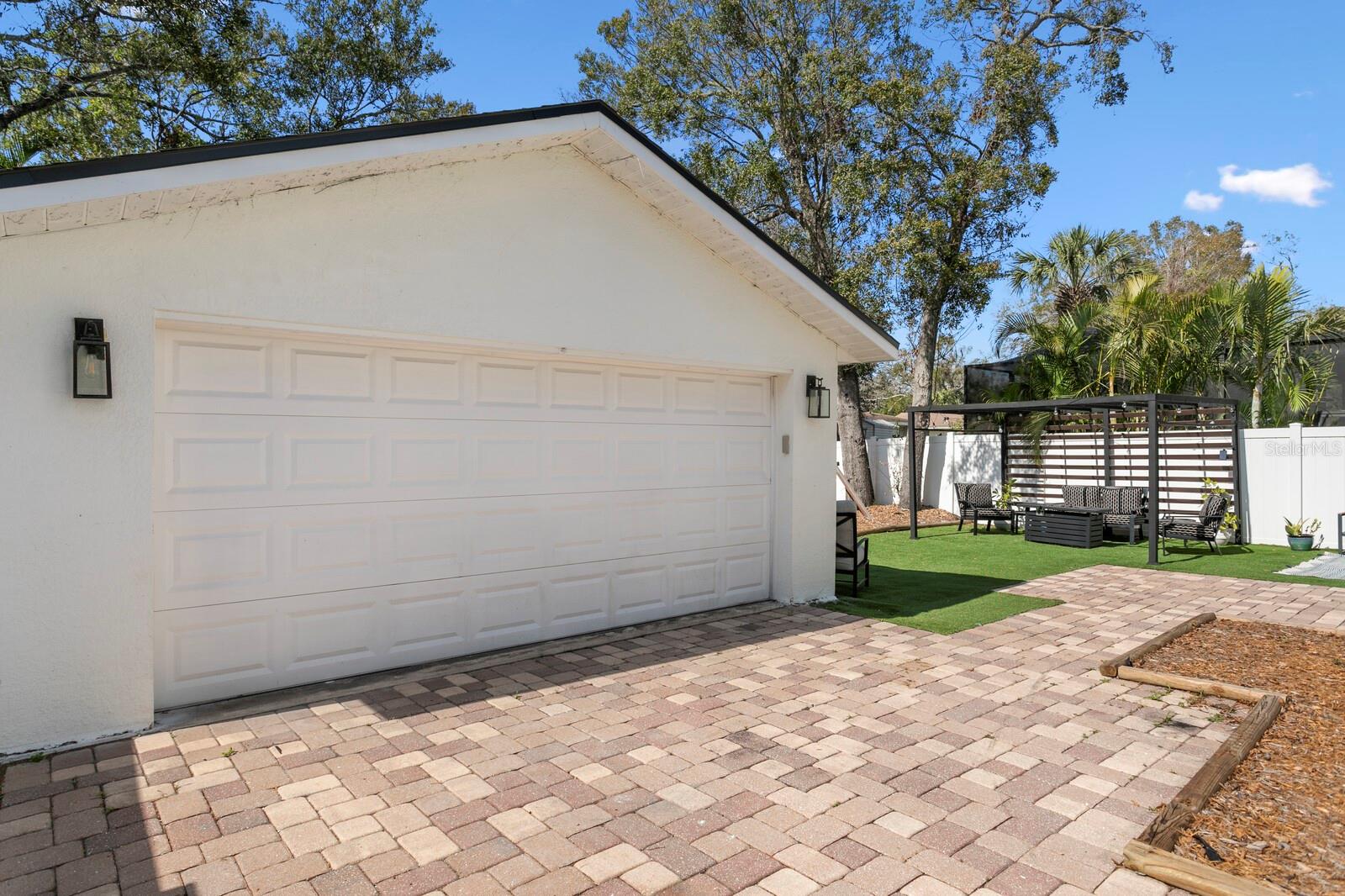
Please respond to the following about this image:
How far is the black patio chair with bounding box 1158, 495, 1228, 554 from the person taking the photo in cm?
1252

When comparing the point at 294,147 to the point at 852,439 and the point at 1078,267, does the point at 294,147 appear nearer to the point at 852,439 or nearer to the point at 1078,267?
the point at 852,439

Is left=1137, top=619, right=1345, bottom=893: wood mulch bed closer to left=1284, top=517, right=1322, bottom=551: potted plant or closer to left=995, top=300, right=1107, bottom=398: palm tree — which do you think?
left=1284, top=517, right=1322, bottom=551: potted plant

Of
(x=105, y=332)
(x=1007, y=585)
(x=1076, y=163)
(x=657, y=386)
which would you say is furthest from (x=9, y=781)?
(x=1076, y=163)

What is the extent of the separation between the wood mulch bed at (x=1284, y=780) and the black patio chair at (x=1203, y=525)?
6505mm

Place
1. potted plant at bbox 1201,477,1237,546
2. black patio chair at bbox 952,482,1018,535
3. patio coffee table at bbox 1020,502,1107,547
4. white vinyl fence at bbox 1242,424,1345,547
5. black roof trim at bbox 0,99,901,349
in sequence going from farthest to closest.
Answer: black patio chair at bbox 952,482,1018,535 < patio coffee table at bbox 1020,502,1107,547 < potted plant at bbox 1201,477,1237,546 < white vinyl fence at bbox 1242,424,1345,547 < black roof trim at bbox 0,99,901,349

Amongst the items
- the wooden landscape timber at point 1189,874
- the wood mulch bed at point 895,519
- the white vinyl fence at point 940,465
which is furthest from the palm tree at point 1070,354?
the wooden landscape timber at point 1189,874

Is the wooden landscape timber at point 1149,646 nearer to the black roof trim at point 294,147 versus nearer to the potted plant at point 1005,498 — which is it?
the black roof trim at point 294,147

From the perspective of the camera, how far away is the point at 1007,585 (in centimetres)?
977

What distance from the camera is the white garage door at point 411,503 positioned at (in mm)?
4953

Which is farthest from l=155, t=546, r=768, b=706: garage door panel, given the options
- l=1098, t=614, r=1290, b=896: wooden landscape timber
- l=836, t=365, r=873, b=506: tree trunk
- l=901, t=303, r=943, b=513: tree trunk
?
l=901, t=303, r=943, b=513: tree trunk

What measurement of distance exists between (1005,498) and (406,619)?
46.0ft

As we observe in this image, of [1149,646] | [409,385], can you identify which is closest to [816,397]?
[1149,646]

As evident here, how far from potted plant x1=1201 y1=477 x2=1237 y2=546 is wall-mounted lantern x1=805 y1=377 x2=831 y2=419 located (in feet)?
29.8

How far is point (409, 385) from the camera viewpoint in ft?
19.0
